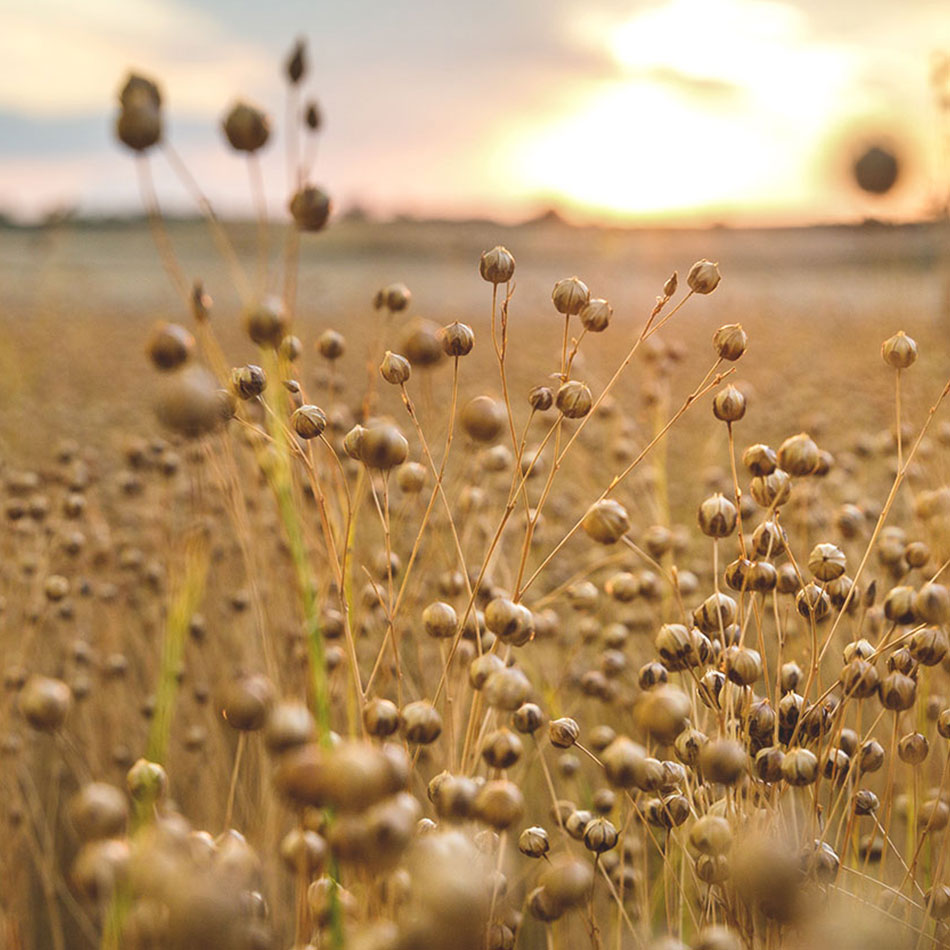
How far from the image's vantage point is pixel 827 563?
812 millimetres

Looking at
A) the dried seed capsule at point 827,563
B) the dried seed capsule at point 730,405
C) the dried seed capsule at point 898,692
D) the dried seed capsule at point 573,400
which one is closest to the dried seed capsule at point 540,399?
the dried seed capsule at point 573,400

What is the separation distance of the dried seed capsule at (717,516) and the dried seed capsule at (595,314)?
20 centimetres

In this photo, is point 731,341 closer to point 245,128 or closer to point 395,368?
point 395,368

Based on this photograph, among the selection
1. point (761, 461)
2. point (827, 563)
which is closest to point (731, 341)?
point (761, 461)

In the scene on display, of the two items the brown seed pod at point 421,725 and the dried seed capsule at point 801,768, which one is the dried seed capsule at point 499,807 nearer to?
the brown seed pod at point 421,725

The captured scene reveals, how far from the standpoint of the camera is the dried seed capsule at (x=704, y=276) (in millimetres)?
890

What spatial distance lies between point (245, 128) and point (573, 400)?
0.36 metres

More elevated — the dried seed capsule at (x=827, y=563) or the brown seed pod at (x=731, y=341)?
the brown seed pod at (x=731, y=341)

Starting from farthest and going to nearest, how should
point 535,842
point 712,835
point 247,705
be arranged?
1. point 535,842
2. point 712,835
3. point 247,705

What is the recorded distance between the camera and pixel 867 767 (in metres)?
0.82

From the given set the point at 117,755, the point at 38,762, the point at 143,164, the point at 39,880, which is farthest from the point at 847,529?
the point at 38,762

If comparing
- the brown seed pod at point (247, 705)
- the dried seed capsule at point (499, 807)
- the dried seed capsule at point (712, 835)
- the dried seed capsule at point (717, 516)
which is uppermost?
the dried seed capsule at point (717, 516)

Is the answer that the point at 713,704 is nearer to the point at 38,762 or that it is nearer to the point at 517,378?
the point at 38,762

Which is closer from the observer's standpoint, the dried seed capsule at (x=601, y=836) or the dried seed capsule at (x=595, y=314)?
the dried seed capsule at (x=601, y=836)
